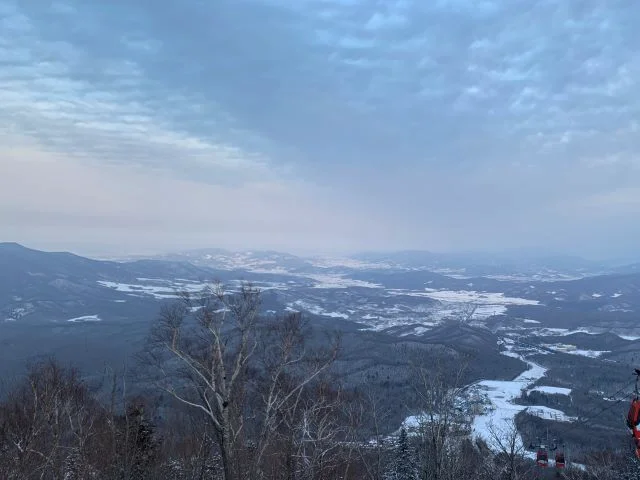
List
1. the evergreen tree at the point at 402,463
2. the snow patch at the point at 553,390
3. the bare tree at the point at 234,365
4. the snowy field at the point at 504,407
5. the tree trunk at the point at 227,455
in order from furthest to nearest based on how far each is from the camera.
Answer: the snow patch at the point at 553,390 < the snowy field at the point at 504,407 < the evergreen tree at the point at 402,463 < the bare tree at the point at 234,365 < the tree trunk at the point at 227,455

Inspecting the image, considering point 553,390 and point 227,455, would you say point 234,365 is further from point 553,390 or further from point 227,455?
point 553,390

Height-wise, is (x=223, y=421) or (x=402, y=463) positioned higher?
(x=223, y=421)

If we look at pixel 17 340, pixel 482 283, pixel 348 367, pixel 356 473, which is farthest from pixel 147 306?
pixel 482 283

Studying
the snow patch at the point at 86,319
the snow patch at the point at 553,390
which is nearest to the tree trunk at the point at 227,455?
the snow patch at the point at 553,390

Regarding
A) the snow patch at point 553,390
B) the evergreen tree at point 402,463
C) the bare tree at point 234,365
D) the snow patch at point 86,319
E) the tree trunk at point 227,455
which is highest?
the bare tree at point 234,365

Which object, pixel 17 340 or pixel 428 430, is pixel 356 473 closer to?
pixel 428 430

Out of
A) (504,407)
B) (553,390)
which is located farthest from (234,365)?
(553,390)

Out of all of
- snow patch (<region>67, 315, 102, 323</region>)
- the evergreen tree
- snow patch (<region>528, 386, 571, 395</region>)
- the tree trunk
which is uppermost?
the tree trunk

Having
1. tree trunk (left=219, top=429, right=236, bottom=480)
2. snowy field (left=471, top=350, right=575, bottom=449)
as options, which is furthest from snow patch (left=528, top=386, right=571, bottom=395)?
tree trunk (left=219, top=429, right=236, bottom=480)

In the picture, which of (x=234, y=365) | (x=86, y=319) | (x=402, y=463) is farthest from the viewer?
(x=86, y=319)

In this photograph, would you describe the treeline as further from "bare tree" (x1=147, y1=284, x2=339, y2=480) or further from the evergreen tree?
the evergreen tree

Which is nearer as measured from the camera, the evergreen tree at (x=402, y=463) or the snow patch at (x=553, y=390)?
the evergreen tree at (x=402, y=463)

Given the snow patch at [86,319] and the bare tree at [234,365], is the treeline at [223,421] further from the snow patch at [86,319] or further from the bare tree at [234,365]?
the snow patch at [86,319]
